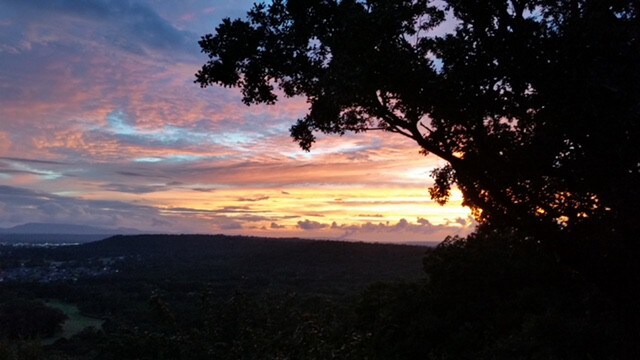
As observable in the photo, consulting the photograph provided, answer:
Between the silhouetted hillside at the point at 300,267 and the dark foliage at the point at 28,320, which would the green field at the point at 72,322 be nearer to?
the dark foliage at the point at 28,320

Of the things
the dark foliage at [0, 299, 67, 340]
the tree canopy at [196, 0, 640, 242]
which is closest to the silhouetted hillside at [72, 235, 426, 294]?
the dark foliage at [0, 299, 67, 340]

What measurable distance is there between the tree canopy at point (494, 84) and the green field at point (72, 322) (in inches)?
2683

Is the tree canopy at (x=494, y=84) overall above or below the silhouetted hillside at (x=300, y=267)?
above

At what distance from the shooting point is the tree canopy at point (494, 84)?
10.4 m

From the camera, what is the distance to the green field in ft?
240

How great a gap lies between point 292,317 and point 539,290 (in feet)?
36.9

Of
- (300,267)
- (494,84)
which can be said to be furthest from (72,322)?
(494,84)

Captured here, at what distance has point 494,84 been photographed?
1155 cm

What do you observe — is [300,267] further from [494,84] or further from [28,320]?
[494,84]

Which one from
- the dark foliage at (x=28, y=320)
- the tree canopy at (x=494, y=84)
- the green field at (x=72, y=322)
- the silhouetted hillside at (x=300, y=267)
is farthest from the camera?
the silhouetted hillside at (x=300, y=267)

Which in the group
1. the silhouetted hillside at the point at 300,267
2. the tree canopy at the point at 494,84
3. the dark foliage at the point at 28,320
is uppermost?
the tree canopy at the point at 494,84

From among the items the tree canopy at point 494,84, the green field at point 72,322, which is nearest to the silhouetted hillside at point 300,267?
the green field at point 72,322

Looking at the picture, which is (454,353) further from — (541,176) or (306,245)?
(306,245)

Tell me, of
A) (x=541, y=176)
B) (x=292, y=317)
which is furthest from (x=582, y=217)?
(x=292, y=317)
